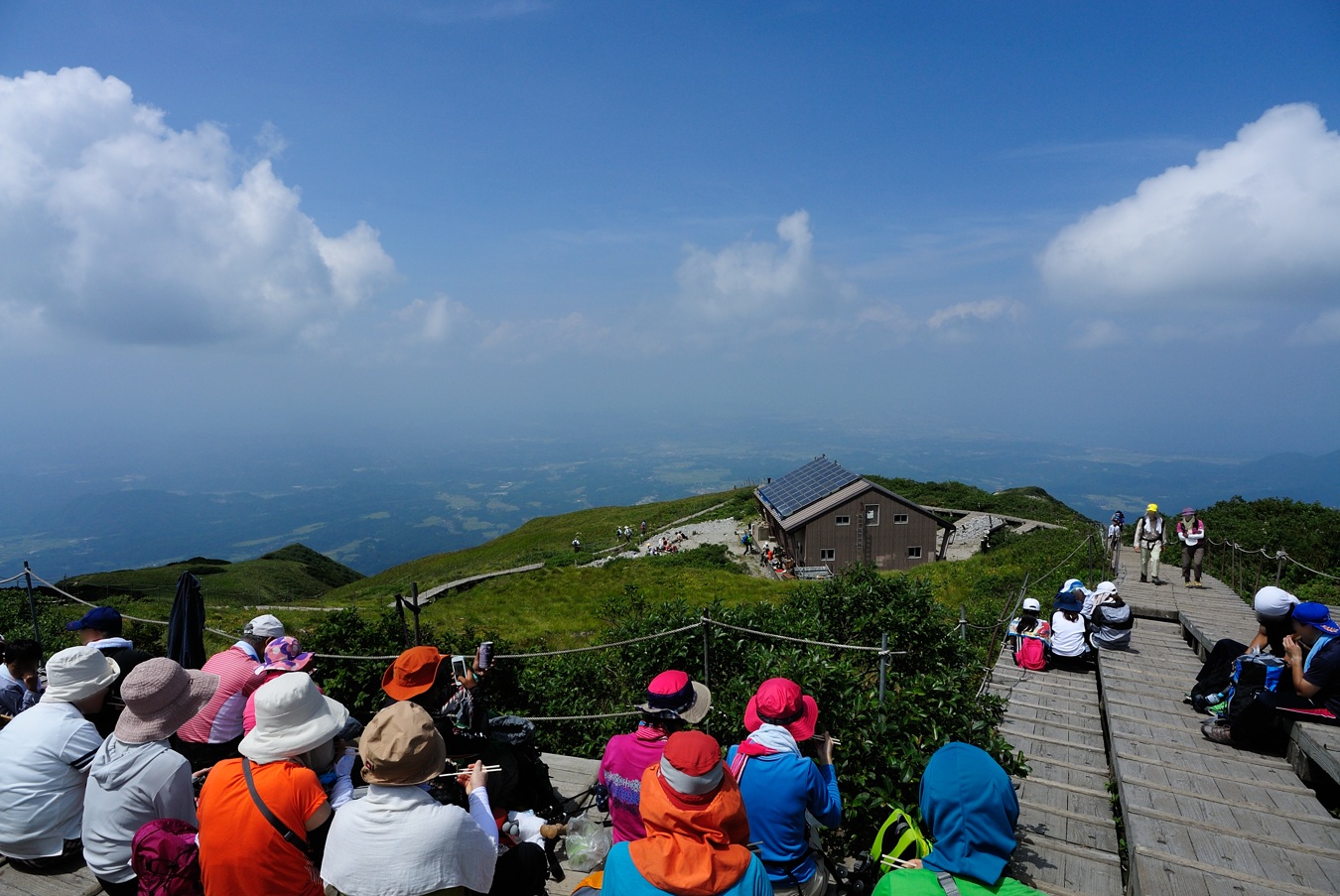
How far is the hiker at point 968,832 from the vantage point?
3445 mm

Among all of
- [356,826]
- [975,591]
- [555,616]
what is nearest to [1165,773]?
[356,826]

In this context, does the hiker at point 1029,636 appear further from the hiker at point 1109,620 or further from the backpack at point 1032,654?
the hiker at point 1109,620

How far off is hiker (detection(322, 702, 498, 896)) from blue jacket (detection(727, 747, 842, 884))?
1.92m

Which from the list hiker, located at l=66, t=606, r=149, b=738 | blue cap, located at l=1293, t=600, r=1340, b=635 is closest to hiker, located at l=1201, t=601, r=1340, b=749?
blue cap, located at l=1293, t=600, r=1340, b=635

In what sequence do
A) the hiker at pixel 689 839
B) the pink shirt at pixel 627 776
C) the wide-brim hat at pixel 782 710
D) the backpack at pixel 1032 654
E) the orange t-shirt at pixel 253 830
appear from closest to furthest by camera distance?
the hiker at pixel 689 839, the orange t-shirt at pixel 253 830, the wide-brim hat at pixel 782 710, the pink shirt at pixel 627 776, the backpack at pixel 1032 654

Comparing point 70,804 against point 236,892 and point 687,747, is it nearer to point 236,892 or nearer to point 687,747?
point 236,892

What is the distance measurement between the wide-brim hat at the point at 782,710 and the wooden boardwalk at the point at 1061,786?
262 centimetres

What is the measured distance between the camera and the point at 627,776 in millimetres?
4922

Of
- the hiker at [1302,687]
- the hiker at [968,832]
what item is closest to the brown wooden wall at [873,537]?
the hiker at [1302,687]

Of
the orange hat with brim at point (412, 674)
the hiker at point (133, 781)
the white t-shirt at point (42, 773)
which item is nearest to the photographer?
the hiker at point (133, 781)

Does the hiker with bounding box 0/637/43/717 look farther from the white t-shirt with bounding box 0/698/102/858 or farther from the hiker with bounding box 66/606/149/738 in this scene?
the white t-shirt with bounding box 0/698/102/858

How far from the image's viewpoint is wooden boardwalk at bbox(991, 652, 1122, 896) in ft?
18.4

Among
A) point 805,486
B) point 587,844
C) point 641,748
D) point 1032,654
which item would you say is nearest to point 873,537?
point 805,486

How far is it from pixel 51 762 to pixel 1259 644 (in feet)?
42.3
